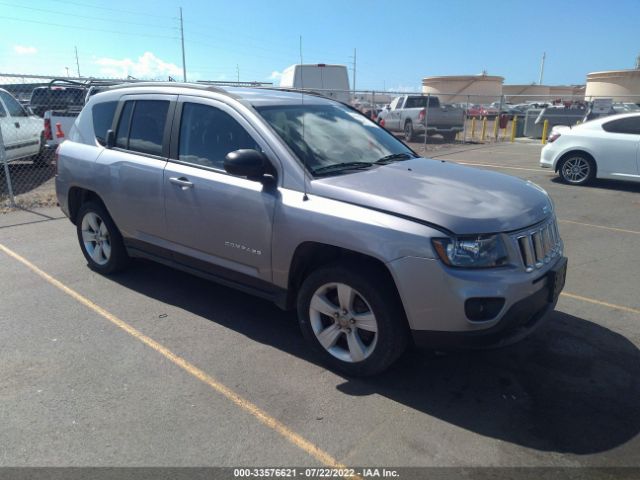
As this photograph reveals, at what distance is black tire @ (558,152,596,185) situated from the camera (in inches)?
408

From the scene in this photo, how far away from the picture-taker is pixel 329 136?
13.2ft

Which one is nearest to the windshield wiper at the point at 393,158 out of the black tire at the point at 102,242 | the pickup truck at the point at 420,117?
the black tire at the point at 102,242

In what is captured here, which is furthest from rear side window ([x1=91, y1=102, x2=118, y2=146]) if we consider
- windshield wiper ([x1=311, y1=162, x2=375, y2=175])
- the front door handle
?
windshield wiper ([x1=311, y1=162, x2=375, y2=175])

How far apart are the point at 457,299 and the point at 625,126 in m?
9.01

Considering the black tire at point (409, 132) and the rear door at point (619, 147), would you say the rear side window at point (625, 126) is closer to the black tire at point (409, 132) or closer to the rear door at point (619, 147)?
the rear door at point (619, 147)

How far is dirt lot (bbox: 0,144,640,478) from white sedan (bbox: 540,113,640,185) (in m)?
5.87

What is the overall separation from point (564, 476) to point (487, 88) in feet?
241

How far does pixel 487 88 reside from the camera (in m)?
69.2

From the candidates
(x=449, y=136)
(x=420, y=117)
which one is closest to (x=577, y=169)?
(x=420, y=117)

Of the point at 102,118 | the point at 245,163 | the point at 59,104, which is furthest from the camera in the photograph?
the point at 59,104

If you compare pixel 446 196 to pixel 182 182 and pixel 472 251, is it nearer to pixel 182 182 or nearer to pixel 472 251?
pixel 472 251

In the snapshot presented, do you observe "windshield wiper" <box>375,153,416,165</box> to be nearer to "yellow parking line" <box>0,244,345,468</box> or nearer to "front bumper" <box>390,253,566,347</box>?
"front bumper" <box>390,253,566,347</box>

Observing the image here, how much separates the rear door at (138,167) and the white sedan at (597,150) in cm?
900

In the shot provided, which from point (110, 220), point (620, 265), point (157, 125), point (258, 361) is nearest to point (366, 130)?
point (157, 125)
